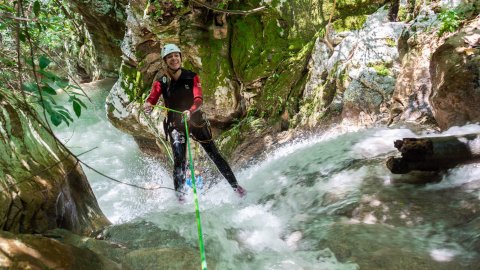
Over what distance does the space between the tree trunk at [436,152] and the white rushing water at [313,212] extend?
134mm

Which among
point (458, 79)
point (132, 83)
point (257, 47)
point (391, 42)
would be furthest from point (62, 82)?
point (132, 83)

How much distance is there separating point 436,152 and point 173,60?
11.3 feet

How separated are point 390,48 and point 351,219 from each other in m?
4.68

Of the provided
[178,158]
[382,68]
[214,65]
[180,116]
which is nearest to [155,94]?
[180,116]

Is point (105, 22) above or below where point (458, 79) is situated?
above

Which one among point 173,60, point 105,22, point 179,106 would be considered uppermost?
point 105,22

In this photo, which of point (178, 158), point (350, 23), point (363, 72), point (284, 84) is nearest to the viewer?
point (178, 158)

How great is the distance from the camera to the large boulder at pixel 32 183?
3023 millimetres

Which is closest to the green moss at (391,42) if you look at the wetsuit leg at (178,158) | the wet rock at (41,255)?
the wetsuit leg at (178,158)

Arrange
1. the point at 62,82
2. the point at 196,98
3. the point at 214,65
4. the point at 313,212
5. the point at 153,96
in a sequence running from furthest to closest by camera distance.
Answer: the point at 214,65 < the point at 153,96 < the point at 196,98 < the point at 313,212 < the point at 62,82

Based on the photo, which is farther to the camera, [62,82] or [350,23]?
[350,23]

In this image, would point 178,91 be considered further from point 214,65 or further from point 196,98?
point 214,65

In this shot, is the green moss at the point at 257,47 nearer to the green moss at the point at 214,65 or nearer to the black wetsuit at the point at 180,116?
the green moss at the point at 214,65

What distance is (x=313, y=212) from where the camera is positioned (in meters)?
4.07
